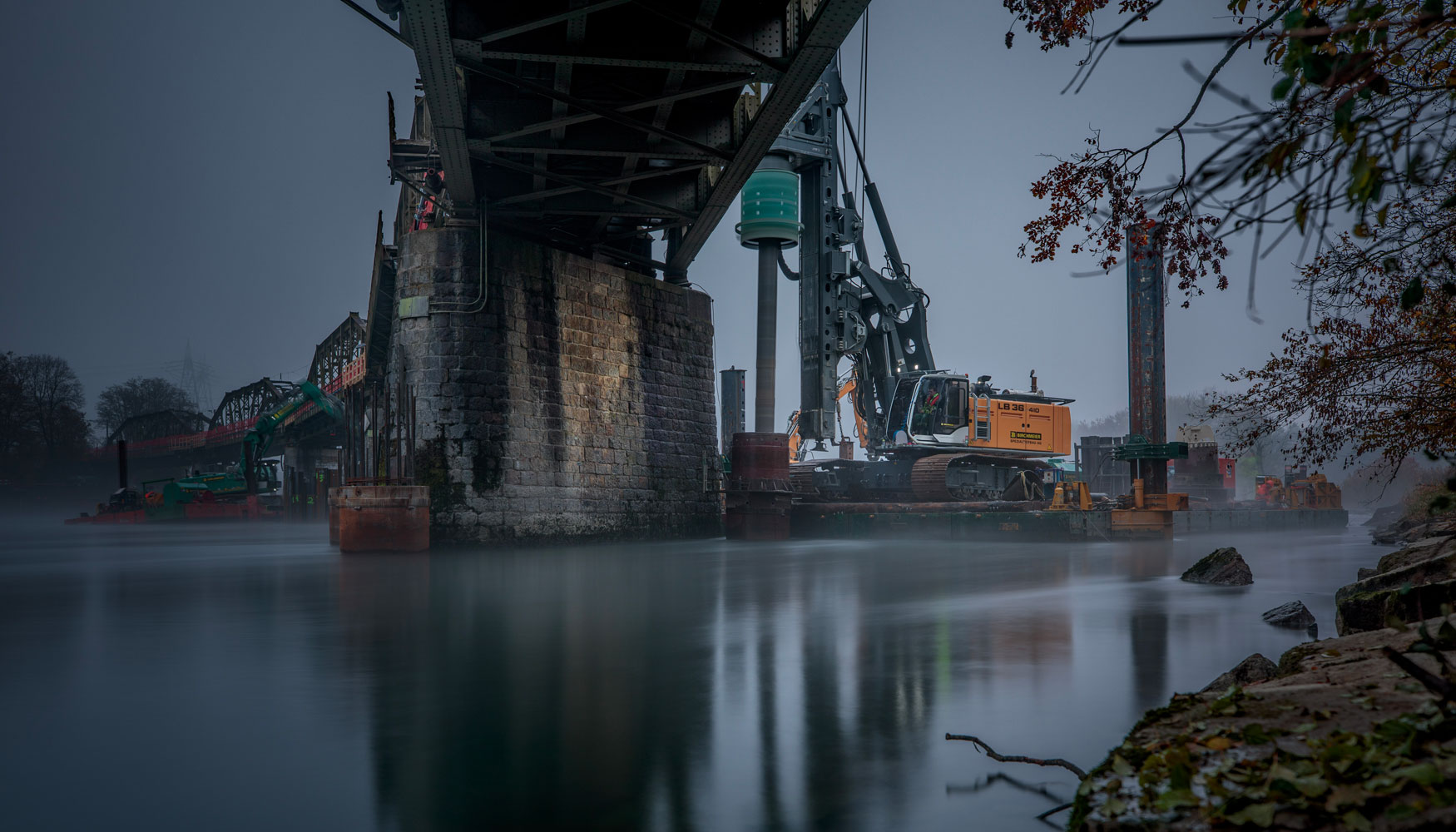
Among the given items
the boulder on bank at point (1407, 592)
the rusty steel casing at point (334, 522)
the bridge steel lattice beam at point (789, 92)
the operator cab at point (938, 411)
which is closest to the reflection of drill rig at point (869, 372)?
the operator cab at point (938, 411)

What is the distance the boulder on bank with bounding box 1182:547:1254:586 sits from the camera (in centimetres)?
1362

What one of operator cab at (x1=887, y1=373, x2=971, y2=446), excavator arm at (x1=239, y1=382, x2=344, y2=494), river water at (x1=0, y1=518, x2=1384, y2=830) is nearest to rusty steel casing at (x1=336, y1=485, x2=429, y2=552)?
river water at (x1=0, y1=518, x2=1384, y2=830)

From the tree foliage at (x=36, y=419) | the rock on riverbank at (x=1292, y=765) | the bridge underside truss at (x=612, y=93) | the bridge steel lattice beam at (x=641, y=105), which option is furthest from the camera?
the tree foliage at (x=36, y=419)

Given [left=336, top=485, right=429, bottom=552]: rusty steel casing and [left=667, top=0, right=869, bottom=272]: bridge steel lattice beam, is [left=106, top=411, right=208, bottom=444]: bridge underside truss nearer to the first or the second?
[left=336, top=485, right=429, bottom=552]: rusty steel casing

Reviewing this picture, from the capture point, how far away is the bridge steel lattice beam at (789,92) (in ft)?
39.5

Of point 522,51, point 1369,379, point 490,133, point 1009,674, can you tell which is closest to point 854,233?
point 490,133

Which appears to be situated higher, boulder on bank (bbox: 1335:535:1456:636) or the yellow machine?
boulder on bank (bbox: 1335:535:1456:636)

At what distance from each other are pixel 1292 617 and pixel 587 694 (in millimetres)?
6807

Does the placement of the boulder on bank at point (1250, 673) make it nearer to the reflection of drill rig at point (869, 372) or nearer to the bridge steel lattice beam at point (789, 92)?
the bridge steel lattice beam at point (789, 92)

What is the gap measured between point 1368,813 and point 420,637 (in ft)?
26.2

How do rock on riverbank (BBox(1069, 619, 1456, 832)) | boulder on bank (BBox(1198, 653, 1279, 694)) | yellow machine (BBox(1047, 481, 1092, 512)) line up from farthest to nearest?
yellow machine (BBox(1047, 481, 1092, 512))
boulder on bank (BBox(1198, 653, 1279, 694))
rock on riverbank (BBox(1069, 619, 1456, 832))

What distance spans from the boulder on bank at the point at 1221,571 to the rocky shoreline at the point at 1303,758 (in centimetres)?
1080

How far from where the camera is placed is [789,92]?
1417 centimetres

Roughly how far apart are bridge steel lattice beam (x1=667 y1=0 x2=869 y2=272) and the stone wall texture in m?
3.83
